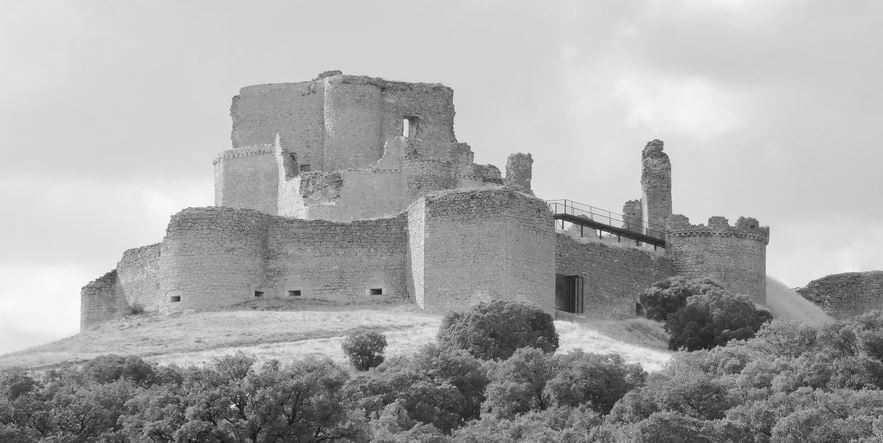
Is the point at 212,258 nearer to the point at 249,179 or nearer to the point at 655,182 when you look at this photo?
the point at 249,179

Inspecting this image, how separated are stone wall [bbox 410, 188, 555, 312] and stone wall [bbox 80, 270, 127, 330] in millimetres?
11869

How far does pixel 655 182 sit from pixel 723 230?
11.8ft

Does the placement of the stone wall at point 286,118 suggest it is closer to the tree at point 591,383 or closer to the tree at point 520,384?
the tree at point 520,384

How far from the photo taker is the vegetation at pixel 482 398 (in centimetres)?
4334

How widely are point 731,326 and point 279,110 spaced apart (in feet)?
62.3

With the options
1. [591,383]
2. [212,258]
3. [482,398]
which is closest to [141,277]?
[212,258]

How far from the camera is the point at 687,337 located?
6322cm

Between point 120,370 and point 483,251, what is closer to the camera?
point 120,370

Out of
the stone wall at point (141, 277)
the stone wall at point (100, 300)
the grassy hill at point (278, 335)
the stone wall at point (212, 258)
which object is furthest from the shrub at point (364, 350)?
the stone wall at point (100, 300)

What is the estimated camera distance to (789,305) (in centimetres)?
7538

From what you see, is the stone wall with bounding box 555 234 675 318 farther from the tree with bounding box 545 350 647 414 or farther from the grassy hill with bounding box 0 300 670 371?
the tree with bounding box 545 350 647 414

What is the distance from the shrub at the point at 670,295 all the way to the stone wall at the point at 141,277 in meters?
14.5

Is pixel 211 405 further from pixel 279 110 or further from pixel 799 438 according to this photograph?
pixel 279 110

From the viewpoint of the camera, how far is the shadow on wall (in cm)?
7369
